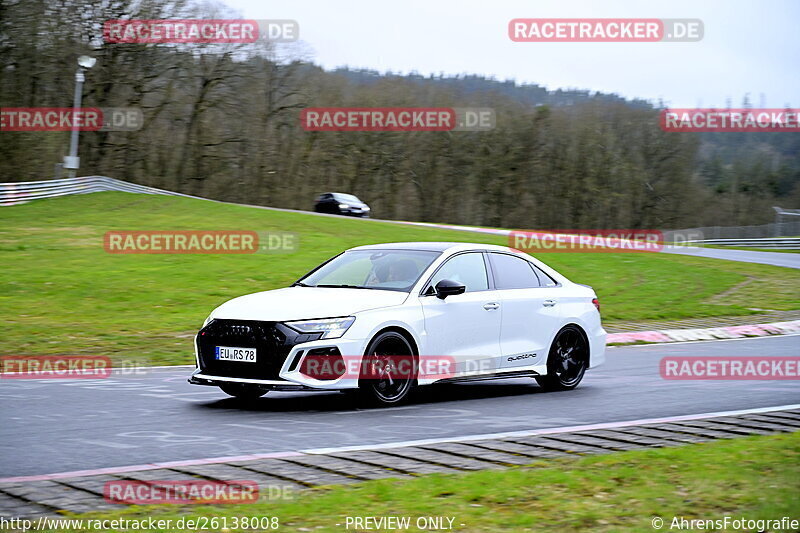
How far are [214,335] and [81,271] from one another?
14250mm

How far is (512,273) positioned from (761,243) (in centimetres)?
5508

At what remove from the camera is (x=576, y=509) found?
5.45m

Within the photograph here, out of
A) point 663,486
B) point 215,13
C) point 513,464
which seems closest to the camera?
point 663,486

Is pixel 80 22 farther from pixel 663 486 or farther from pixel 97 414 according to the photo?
pixel 663 486

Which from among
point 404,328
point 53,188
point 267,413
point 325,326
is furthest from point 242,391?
point 53,188

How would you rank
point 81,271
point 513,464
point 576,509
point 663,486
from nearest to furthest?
1. point 576,509
2. point 663,486
3. point 513,464
4. point 81,271

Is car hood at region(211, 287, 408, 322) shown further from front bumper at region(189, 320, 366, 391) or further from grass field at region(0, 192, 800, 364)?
grass field at region(0, 192, 800, 364)

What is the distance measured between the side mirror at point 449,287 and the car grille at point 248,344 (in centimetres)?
172

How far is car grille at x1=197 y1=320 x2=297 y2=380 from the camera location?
902 cm

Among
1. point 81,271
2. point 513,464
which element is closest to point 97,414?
point 513,464

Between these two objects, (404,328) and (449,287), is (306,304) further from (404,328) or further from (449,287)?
(449,287)

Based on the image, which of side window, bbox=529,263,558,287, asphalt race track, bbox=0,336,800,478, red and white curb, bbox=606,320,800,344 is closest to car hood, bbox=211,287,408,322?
asphalt race track, bbox=0,336,800,478

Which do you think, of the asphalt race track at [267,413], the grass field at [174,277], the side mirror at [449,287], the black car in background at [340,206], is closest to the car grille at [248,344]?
the asphalt race track at [267,413]

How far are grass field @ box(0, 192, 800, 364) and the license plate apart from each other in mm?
4529
